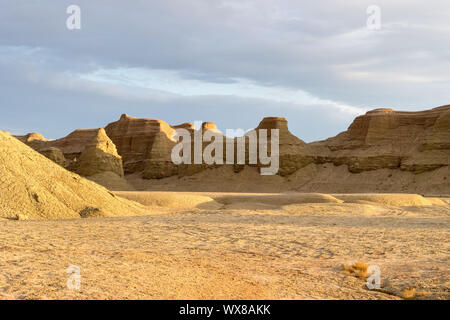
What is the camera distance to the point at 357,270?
6949 millimetres

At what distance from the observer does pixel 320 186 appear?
49.4 meters

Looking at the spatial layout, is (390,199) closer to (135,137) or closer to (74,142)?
(135,137)

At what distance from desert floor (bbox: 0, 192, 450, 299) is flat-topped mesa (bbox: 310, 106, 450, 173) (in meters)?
37.1

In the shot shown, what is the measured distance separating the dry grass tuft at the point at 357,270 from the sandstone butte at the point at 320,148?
3431 centimetres

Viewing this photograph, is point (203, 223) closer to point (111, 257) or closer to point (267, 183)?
point (111, 257)

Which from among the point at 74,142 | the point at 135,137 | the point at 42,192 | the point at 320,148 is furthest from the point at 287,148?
the point at 42,192

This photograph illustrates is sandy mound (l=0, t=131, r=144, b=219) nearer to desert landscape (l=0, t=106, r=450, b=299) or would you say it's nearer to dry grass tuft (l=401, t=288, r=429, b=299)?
desert landscape (l=0, t=106, r=450, b=299)

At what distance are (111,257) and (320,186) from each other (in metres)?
43.8

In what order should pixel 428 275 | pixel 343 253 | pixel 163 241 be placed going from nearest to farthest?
pixel 428 275 < pixel 343 253 < pixel 163 241

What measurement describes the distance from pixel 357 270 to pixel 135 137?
195ft

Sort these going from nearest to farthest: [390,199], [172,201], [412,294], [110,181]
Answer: [412,294]
[172,201]
[390,199]
[110,181]

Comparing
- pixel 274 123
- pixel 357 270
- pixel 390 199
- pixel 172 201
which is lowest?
pixel 390 199

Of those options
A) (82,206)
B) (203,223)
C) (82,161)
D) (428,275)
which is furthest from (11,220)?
(82,161)

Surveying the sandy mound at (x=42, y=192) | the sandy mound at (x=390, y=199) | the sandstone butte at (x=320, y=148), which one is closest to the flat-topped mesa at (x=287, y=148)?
the sandstone butte at (x=320, y=148)
